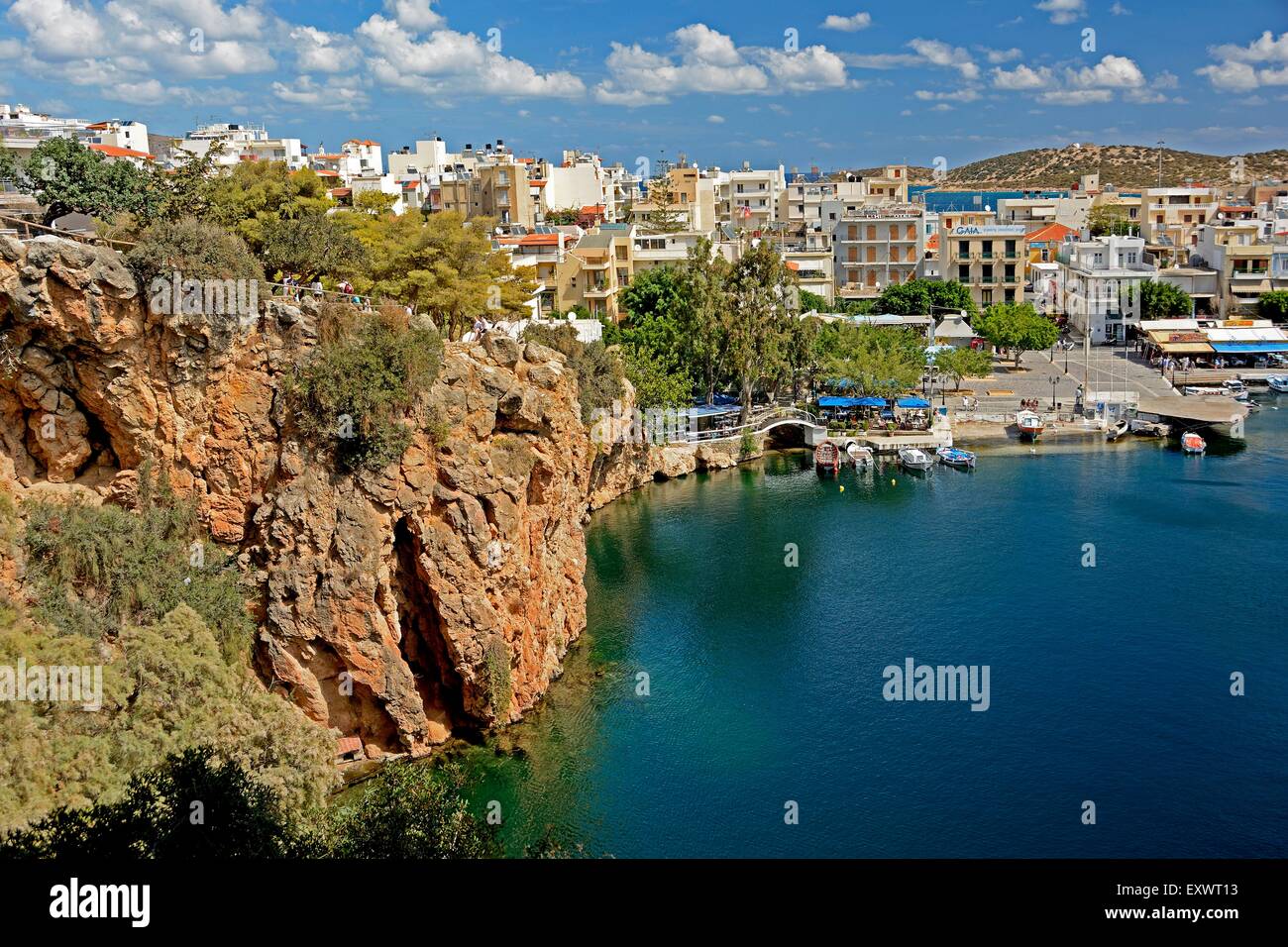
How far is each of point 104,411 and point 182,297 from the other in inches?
114

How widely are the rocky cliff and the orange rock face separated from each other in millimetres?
37

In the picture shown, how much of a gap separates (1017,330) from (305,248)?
4662cm

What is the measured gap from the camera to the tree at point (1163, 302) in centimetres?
7069

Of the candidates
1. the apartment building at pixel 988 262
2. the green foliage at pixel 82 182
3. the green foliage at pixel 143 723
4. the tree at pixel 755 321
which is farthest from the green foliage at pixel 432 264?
the apartment building at pixel 988 262

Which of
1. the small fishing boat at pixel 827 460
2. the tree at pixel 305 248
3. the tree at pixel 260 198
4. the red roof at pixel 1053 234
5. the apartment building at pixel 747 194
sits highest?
the apartment building at pixel 747 194

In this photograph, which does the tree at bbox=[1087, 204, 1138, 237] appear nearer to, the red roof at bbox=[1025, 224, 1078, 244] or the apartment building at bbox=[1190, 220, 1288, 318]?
the red roof at bbox=[1025, 224, 1078, 244]

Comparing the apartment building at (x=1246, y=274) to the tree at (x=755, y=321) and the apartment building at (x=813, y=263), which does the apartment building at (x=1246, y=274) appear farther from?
the tree at (x=755, y=321)

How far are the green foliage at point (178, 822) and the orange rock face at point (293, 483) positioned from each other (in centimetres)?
697

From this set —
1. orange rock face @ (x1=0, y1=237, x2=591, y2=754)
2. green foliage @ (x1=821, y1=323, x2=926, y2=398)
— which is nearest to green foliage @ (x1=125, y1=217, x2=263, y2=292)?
orange rock face @ (x1=0, y1=237, x2=591, y2=754)

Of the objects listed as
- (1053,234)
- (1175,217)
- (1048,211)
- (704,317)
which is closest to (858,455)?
(704,317)

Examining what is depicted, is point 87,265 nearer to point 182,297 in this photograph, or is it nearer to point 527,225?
point 182,297

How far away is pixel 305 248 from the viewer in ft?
97.1

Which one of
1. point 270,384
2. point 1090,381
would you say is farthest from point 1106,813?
point 1090,381

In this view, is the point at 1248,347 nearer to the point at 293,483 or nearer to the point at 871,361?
the point at 871,361
